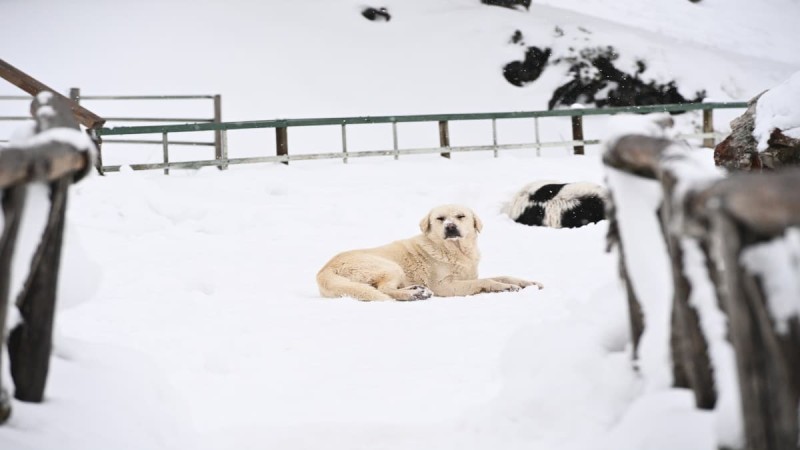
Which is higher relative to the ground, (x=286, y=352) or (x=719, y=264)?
(x=719, y=264)

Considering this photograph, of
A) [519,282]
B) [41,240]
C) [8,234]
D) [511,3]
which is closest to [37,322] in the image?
[41,240]

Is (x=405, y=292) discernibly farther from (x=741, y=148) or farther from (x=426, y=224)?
(x=741, y=148)

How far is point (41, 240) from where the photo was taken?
2.06 meters

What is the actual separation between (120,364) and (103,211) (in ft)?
20.2

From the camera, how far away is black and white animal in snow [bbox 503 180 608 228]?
30.2 ft

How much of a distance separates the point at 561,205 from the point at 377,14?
618 inches

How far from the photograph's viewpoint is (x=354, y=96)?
20.7 metres

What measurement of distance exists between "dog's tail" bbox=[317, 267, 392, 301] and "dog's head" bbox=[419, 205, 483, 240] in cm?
95

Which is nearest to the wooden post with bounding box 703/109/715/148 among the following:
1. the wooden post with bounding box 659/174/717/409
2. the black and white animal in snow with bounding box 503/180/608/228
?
the black and white animal in snow with bounding box 503/180/608/228

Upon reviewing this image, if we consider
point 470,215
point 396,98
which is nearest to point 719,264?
point 470,215

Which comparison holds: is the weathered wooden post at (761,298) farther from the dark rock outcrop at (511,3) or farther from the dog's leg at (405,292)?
the dark rock outcrop at (511,3)

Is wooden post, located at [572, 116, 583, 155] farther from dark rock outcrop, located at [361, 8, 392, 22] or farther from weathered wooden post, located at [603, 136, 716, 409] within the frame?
weathered wooden post, located at [603, 136, 716, 409]

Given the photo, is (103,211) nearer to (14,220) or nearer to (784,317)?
(14,220)

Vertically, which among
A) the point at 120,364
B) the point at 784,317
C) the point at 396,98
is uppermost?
the point at 396,98
